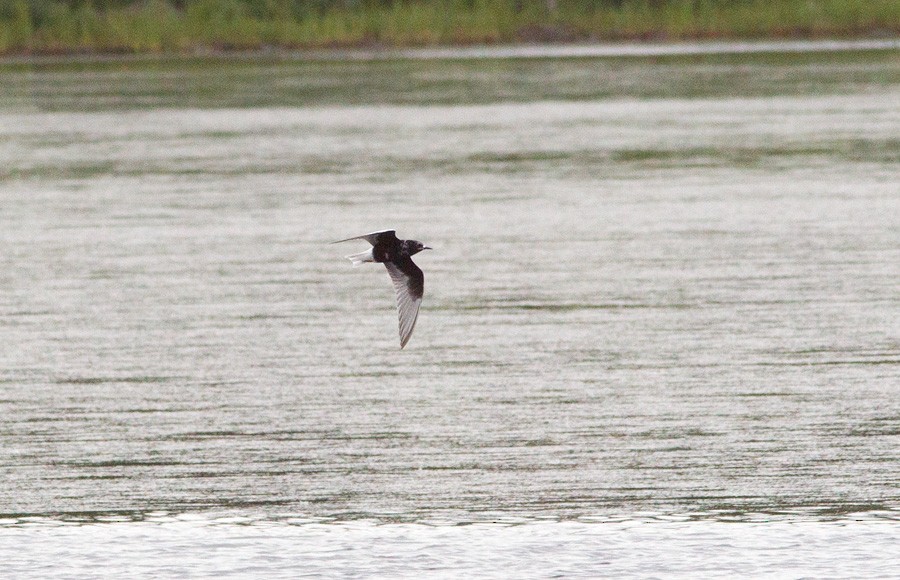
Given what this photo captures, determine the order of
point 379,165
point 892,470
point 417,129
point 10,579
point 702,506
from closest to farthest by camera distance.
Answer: point 10,579
point 702,506
point 892,470
point 379,165
point 417,129

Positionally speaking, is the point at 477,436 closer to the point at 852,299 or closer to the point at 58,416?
the point at 58,416

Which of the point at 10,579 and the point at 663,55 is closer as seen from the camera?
the point at 10,579

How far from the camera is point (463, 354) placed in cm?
1250

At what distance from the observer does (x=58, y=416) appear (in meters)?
10.8

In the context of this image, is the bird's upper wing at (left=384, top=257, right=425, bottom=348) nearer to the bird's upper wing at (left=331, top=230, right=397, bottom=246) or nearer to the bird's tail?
the bird's upper wing at (left=331, top=230, right=397, bottom=246)

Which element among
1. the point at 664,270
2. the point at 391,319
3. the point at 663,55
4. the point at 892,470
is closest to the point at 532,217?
the point at 664,270

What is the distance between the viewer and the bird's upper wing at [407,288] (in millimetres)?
8750

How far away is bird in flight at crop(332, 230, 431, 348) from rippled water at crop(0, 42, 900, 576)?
31.5 inches

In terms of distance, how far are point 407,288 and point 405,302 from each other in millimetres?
77

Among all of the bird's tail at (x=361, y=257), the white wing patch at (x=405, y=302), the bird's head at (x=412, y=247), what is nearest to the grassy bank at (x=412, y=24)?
the white wing patch at (x=405, y=302)

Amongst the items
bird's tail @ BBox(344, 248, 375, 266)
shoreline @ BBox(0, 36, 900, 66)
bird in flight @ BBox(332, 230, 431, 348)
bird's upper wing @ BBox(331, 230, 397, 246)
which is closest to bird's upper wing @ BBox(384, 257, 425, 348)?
bird in flight @ BBox(332, 230, 431, 348)

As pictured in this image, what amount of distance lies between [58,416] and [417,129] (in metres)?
20.2

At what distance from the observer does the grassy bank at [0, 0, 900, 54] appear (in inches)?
2160

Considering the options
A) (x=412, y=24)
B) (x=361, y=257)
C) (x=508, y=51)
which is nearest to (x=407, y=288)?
(x=361, y=257)
